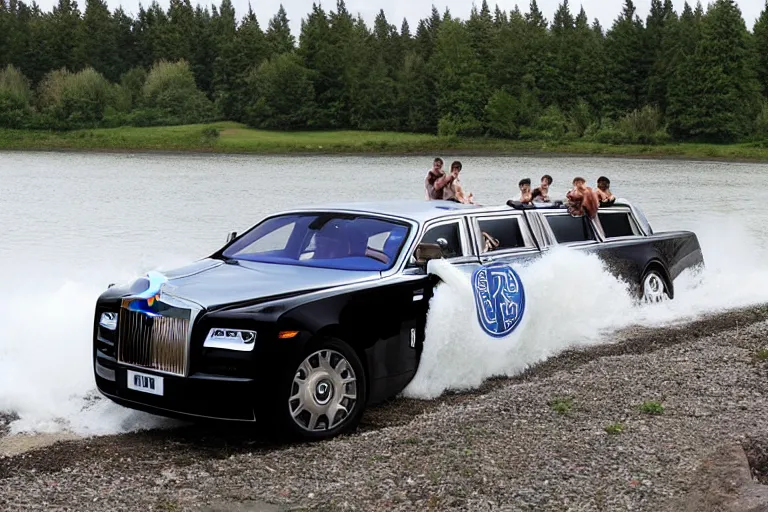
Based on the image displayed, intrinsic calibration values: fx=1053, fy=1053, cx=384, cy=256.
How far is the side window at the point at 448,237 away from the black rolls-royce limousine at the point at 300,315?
12mm

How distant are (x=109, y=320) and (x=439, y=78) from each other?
123 metres

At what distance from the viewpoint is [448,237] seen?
9500 millimetres

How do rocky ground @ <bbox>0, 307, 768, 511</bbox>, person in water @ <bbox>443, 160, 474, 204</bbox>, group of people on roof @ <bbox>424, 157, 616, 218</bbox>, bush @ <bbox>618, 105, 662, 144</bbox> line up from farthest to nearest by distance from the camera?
bush @ <bbox>618, 105, 662, 144</bbox> → person in water @ <bbox>443, 160, 474, 204</bbox> → group of people on roof @ <bbox>424, 157, 616, 218</bbox> → rocky ground @ <bbox>0, 307, 768, 511</bbox>

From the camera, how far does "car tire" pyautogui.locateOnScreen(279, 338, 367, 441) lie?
7.27 m

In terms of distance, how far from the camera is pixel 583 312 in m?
11.6

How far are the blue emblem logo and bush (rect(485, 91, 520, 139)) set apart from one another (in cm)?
10844

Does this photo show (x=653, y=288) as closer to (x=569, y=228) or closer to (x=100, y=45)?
(x=569, y=228)

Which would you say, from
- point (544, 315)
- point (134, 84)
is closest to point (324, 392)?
point (544, 315)

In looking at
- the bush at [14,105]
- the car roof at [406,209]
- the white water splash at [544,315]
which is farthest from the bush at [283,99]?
the car roof at [406,209]

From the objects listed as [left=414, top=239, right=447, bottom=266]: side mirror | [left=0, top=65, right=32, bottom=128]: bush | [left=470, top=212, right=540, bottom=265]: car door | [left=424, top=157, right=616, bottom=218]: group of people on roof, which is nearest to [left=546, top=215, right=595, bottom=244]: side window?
[left=424, top=157, right=616, bottom=218]: group of people on roof

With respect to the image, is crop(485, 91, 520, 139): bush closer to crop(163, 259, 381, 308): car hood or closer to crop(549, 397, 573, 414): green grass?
crop(163, 259, 381, 308): car hood

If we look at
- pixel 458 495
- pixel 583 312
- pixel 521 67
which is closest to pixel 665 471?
pixel 458 495

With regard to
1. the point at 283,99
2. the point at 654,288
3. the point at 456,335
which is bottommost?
the point at 654,288

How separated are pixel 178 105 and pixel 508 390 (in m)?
129
